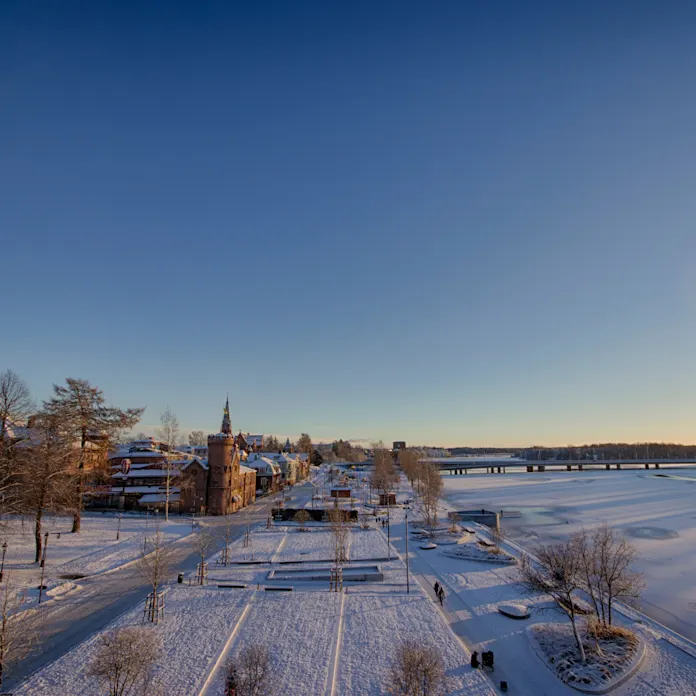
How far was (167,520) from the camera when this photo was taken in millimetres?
59562

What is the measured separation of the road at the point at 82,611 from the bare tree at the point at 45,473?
8.30 meters

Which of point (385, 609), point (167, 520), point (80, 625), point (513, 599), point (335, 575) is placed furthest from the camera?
point (167, 520)

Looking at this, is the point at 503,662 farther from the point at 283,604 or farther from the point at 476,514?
the point at 476,514

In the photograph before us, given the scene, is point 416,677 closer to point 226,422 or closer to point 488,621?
point 488,621

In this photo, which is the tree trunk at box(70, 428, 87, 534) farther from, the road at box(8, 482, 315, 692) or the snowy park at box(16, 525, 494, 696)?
the snowy park at box(16, 525, 494, 696)

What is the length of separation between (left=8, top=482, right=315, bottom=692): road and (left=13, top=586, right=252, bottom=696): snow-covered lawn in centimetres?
106

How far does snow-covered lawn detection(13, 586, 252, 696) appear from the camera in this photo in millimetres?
19672

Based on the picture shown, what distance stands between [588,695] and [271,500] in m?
72.3

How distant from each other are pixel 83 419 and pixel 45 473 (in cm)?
1121

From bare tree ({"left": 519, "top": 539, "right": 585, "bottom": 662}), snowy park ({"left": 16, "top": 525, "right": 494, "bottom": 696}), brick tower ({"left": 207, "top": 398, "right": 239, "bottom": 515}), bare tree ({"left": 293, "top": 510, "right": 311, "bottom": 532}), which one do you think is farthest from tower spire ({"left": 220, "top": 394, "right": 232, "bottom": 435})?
bare tree ({"left": 519, "top": 539, "right": 585, "bottom": 662})

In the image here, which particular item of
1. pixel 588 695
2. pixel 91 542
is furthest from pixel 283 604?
pixel 91 542

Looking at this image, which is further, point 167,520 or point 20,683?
point 167,520

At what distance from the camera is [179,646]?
23.5 metres

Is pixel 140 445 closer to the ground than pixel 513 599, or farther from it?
farther from it
